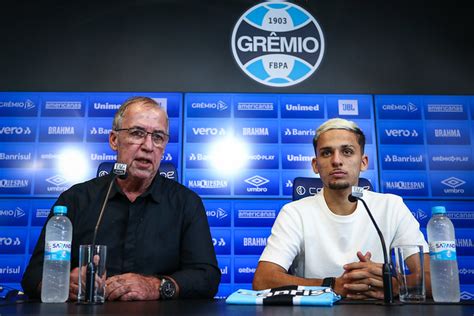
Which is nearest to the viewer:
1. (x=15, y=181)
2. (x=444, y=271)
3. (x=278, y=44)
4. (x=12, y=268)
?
(x=444, y=271)

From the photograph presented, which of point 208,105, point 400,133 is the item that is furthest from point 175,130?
point 400,133

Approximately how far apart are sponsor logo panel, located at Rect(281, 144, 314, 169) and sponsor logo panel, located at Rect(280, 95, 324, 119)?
25 cm

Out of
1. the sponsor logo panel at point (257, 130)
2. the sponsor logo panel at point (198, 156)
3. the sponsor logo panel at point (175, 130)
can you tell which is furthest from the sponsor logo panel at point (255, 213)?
the sponsor logo panel at point (175, 130)

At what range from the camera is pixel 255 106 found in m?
3.72

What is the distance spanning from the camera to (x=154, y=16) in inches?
152

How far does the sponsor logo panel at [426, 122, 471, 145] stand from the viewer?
366 cm

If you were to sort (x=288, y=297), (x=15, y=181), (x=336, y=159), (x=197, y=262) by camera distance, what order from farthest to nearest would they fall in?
Answer: 1. (x=15, y=181)
2. (x=336, y=159)
3. (x=197, y=262)
4. (x=288, y=297)

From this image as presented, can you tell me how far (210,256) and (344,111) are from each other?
7.46ft

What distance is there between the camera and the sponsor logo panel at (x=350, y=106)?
3689mm

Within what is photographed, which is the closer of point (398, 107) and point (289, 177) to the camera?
point (289, 177)

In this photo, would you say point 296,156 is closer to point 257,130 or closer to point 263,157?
point 263,157

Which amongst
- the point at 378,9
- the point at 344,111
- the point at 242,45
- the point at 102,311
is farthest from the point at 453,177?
the point at 102,311

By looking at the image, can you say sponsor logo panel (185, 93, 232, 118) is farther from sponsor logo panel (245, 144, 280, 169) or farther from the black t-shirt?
the black t-shirt

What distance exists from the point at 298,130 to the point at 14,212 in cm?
225
